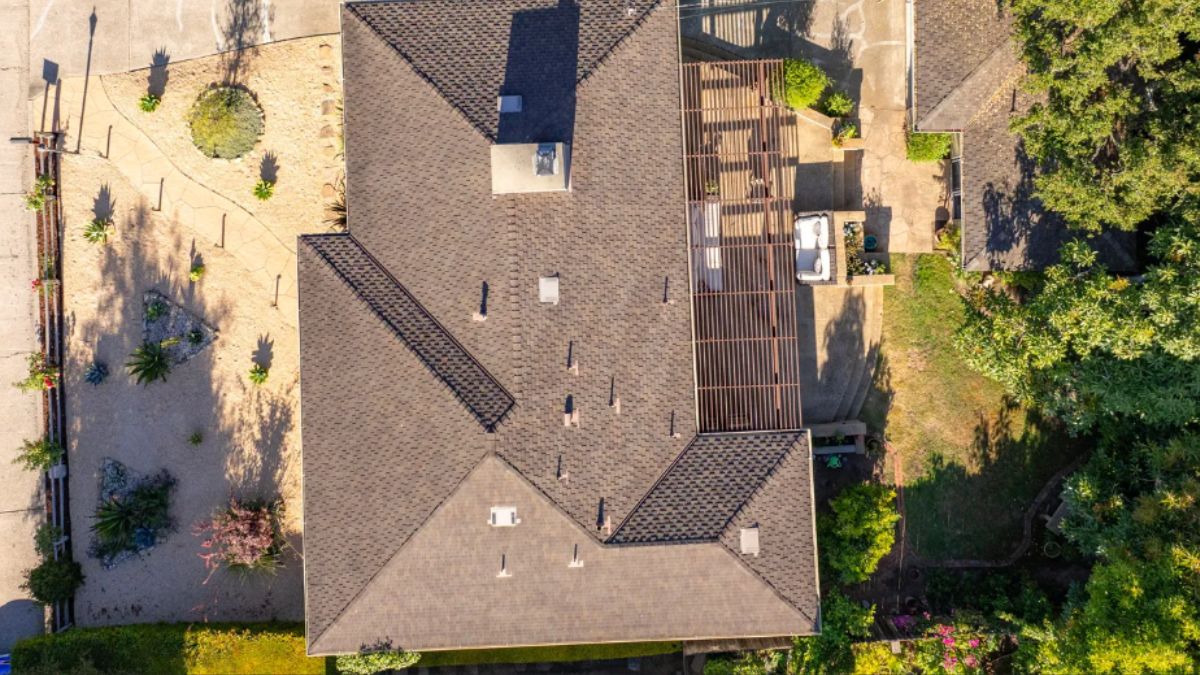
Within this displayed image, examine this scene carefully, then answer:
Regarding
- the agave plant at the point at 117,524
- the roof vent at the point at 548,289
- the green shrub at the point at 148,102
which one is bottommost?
the agave plant at the point at 117,524

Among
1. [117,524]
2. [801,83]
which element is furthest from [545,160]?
[117,524]

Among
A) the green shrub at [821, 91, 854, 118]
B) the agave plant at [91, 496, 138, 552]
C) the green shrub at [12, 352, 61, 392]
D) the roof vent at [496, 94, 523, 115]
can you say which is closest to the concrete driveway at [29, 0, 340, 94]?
the roof vent at [496, 94, 523, 115]

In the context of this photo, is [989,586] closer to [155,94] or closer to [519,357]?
[519,357]

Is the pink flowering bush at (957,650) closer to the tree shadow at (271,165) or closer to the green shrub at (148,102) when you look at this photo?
the tree shadow at (271,165)

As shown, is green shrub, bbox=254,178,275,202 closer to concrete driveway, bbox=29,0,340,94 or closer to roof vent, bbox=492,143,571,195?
concrete driveway, bbox=29,0,340,94

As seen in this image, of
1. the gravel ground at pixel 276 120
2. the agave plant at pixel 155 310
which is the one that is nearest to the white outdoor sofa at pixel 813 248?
the gravel ground at pixel 276 120

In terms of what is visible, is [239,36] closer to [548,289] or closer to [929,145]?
[548,289]
